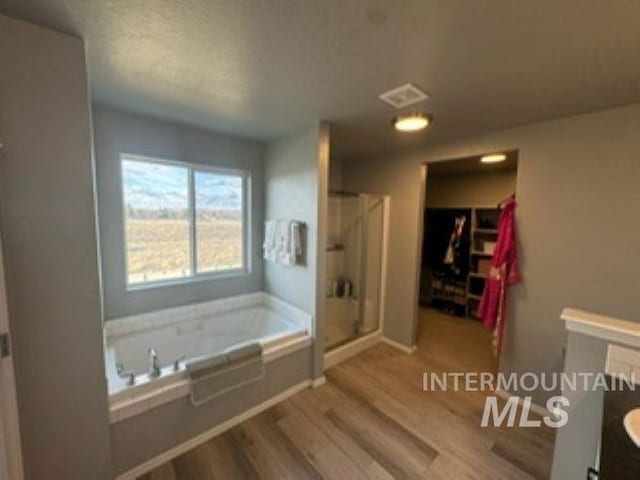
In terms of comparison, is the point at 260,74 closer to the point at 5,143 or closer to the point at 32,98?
the point at 32,98

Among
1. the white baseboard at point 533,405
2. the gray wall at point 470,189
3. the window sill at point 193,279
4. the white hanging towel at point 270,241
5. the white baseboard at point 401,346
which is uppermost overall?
the gray wall at point 470,189

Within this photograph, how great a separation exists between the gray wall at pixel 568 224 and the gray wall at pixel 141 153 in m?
2.33

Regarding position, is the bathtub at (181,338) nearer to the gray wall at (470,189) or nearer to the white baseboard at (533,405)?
the white baseboard at (533,405)

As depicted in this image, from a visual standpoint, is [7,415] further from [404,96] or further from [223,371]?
[404,96]

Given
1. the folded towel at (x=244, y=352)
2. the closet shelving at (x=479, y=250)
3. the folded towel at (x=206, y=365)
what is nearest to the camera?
the folded towel at (x=206, y=365)

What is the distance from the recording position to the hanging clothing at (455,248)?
421 cm

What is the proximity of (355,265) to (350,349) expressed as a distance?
102cm

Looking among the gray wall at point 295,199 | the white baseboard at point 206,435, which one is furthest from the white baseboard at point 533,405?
the gray wall at point 295,199

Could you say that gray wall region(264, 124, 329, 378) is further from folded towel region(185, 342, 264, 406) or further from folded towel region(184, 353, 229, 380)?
folded towel region(184, 353, 229, 380)

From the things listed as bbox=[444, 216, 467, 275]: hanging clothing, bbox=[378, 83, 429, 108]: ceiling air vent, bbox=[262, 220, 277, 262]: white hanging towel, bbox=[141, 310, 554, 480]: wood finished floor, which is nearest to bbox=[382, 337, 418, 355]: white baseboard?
bbox=[141, 310, 554, 480]: wood finished floor

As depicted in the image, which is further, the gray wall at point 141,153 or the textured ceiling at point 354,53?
the gray wall at point 141,153

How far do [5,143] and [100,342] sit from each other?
101 cm

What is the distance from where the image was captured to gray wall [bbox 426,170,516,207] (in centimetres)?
387

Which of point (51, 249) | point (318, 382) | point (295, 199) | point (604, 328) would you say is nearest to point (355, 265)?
point (295, 199)
